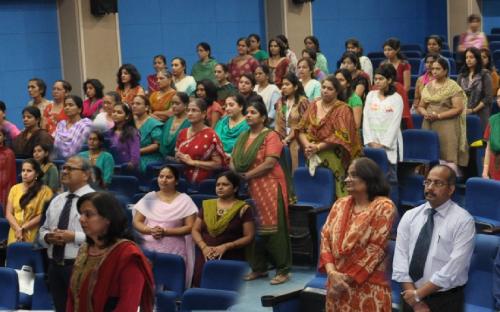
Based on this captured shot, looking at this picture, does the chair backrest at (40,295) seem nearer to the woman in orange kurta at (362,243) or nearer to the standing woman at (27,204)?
the standing woman at (27,204)

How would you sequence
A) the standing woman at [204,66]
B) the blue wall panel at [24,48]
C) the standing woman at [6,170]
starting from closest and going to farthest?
the standing woman at [6,170]
the standing woman at [204,66]
the blue wall panel at [24,48]

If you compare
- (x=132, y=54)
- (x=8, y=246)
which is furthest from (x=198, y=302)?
(x=132, y=54)

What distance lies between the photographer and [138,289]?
390 centimetres

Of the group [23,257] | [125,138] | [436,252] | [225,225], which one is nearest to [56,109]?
[125,138]

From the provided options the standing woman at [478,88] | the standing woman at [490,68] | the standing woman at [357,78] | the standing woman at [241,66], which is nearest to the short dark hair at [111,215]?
the standing woman at [357,78]

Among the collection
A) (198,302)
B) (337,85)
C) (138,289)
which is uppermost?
(337,85)

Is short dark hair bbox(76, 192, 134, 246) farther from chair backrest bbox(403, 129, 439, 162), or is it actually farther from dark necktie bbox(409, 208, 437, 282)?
chair backrest bbox(403, 129, 439, 162)

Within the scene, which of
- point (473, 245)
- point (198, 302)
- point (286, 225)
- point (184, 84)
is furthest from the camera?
point (184, 84)

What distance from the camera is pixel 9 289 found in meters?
6.03

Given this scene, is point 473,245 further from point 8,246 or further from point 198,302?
point 8,246

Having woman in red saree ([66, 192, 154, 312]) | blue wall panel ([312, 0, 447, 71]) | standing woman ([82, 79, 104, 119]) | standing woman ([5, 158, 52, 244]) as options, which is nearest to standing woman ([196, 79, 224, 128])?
standing woman ([82, 79, 104, 119])

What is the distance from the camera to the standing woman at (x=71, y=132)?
8.57 meters

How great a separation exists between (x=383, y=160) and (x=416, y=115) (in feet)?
5.34

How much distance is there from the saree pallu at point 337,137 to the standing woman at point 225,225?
105 centimetres
